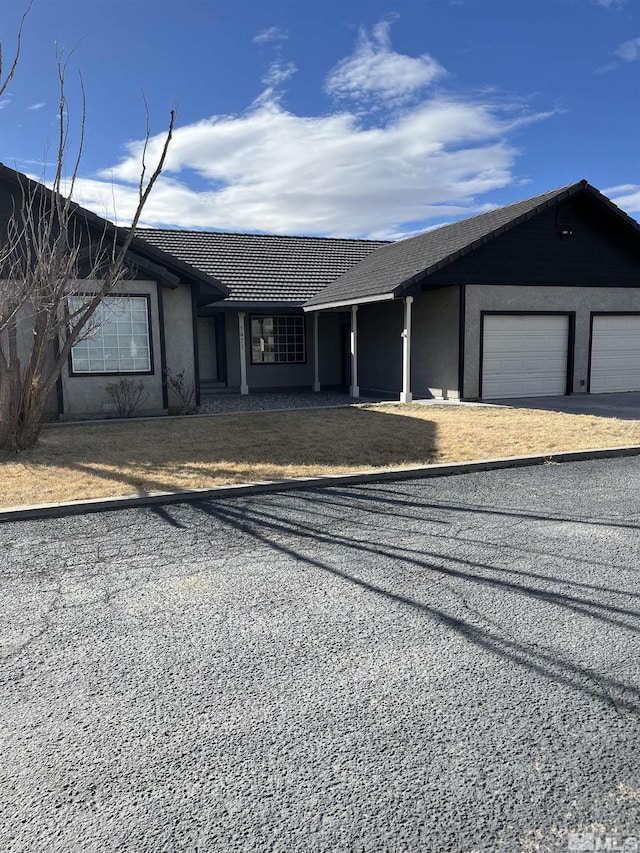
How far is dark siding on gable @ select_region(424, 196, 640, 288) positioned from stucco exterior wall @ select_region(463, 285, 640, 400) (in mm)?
217

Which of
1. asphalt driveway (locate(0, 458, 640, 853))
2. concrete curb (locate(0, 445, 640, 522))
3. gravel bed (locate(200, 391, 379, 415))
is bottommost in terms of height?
asphalt driveway (locate(0, 458, 640, 853))

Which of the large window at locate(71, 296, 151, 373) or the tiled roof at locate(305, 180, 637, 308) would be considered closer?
the large window at locate(71, 296, 151, 373)

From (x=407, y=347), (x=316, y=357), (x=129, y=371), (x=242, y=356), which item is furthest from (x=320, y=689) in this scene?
(x=316, y=357)

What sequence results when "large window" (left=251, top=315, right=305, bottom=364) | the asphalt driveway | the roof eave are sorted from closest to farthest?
the asphalt driveway < the roof eave < "large window" (left=251, top=315, right=305, bottom=364)

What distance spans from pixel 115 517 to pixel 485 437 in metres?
6.21

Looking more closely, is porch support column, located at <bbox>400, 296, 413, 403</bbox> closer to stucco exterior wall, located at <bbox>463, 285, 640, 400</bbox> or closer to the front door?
stucco exterior wall, located at <bbox>463, 285, 640, 400</bbox>

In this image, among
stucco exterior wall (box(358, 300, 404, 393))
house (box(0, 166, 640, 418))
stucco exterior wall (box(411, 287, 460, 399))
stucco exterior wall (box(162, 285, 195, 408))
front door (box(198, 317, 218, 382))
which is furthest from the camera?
front door (box(198, 317, 218, 382))

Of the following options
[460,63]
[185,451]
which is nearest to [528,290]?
[460,63]

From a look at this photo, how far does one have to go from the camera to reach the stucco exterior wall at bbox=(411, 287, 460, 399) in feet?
51.1

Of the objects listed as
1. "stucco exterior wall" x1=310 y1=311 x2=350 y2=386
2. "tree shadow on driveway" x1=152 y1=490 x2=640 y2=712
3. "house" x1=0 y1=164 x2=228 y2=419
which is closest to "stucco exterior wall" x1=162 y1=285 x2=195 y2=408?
"house" x1=0 y1=164 x2=228 y2=419

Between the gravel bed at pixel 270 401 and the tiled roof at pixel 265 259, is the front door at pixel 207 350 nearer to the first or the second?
the gravel bed at pixel 270 401

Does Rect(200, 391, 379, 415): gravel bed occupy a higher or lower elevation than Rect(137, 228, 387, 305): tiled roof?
lower

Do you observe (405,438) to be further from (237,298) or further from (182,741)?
(237,298)

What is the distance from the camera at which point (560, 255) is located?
16.1 m
